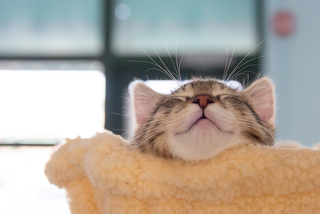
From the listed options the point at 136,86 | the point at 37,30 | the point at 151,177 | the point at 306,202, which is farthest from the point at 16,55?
the point at 306,202

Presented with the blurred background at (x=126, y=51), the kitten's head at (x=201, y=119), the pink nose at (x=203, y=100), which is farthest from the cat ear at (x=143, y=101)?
the blurred background at (x=126, y=51)

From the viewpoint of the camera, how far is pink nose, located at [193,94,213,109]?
2.44ft

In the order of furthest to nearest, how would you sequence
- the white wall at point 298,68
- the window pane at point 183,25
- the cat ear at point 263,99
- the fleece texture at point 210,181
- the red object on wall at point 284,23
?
the window pane at point 183,25, the red object on wall at point 284,23, the white wall at point 298,68, the cat ear at point 263,99, the fleece texture at point 210,181

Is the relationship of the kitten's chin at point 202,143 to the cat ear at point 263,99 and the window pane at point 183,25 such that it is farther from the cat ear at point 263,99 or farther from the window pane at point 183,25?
the window pane at point 183,25

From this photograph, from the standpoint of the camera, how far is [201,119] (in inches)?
28.4

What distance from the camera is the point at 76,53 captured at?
10.0 ft

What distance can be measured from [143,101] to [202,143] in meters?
0.43

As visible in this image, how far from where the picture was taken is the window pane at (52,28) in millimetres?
3070

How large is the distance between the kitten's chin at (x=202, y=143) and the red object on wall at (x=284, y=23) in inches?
103

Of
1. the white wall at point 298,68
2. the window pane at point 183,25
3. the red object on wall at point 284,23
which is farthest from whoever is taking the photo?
the window pane at point 183,25

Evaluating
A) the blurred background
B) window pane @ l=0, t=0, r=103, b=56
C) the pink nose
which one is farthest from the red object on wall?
the pink nose

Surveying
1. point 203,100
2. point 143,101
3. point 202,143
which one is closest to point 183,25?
point 143,101

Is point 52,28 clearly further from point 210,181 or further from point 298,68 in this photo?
point 210,181

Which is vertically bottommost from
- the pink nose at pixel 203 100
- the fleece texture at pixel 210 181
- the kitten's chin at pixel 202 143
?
the fleece texture at pixel 210 181
